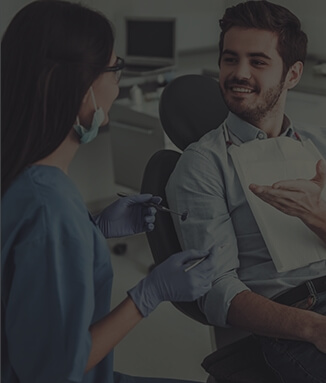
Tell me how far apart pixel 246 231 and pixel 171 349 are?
1062 millimetres

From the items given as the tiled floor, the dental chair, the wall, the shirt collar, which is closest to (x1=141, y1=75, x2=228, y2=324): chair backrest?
the dental chair

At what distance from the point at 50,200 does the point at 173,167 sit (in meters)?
0.62

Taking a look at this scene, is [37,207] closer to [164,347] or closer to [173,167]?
[173,167]

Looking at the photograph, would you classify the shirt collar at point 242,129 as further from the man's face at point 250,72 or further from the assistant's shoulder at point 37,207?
the assistant's shoulder at point 37,207

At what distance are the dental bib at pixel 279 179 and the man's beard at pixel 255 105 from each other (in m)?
0.06

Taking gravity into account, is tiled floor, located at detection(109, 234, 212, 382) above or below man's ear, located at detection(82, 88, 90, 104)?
below

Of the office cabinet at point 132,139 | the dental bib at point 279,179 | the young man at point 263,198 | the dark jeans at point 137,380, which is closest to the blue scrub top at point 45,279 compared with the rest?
the dark jeans at point 137,380

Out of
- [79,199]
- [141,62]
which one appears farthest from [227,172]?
[141,62]

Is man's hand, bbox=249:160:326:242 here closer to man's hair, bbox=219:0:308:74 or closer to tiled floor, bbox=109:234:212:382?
man's hair, bbox=219:0:308:74

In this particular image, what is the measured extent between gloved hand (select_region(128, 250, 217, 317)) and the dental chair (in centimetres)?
28

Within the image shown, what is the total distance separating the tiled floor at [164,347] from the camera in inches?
87.6

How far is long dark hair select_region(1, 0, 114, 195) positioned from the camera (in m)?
0.95

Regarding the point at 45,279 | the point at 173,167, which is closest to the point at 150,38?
the point at 173,167

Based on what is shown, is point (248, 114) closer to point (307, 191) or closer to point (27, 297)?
point (307, 191)
